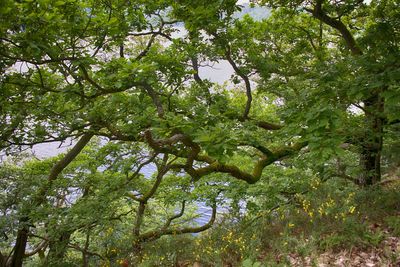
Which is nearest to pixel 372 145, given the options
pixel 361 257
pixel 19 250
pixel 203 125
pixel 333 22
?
pixel 333 22

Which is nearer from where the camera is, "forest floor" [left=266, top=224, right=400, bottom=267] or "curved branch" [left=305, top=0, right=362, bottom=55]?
"forest floor" [left=266, top=224, right=400, bottom=267]

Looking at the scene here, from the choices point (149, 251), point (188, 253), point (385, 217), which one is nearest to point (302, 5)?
Result: point (385, 217)

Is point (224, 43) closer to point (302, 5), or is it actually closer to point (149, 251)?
point (302, 5)

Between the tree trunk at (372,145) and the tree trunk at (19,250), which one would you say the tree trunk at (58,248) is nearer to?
the tree trunk at (19,250)

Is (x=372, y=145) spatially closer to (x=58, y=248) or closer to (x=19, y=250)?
(x=58, y=248)

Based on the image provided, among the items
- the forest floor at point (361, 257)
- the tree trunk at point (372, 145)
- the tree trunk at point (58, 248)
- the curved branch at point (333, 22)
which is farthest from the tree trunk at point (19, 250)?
the curved branch at point (333, 22)

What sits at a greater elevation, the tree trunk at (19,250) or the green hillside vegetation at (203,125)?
the green hillside vegetation at (203,125)

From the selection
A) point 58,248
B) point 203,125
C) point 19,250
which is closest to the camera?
point 203,125

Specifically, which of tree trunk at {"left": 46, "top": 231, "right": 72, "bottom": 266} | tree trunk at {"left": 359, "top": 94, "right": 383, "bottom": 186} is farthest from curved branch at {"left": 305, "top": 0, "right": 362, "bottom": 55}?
tree trunk at {"left": 46, "top": 231, "right": 72, "bottom": 266}

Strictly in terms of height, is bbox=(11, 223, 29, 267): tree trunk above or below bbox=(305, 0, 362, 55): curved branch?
below

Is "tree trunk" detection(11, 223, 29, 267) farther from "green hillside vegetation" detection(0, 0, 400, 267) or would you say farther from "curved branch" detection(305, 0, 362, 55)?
"curved branch" detection(305, 0, 362, 55)

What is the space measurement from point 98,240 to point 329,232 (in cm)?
560

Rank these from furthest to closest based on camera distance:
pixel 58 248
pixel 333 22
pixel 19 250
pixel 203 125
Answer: pixel 19 250 → pixel 58 248 → pixel 333 22 → pixel 203 125

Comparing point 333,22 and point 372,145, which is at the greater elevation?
point 333,22
